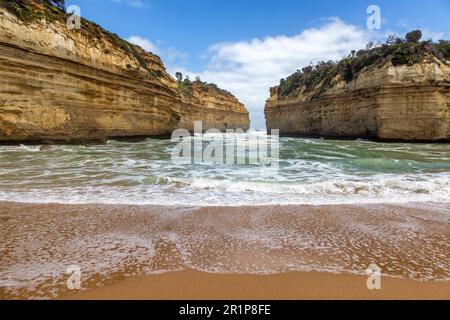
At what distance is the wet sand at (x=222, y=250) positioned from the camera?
2041mm

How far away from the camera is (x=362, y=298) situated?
6.29 feet

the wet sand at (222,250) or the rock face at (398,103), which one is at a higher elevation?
the rock face at (398,103)

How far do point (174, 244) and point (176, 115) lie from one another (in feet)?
82.5

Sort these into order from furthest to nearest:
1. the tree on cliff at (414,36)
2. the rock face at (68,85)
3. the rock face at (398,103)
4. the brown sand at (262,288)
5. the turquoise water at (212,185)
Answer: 1. the tree on cliff at (414,36)
2. the rock face at (398,103)
3. the rock face at (68,85)
4. the turquoise water at (212,185)
5. the brown sand at (262,288)

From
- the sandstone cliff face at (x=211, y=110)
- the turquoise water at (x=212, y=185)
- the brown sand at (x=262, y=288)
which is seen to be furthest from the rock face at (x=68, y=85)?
the sandstone cliff face at (x=211, y=110)

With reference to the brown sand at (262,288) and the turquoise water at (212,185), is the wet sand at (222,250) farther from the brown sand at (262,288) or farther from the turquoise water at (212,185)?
the turquoise water at (212,185)

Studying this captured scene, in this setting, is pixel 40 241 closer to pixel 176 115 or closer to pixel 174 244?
pixel 174 244

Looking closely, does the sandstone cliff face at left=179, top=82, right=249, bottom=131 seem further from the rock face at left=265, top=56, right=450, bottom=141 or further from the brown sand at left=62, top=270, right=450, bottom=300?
the brown sand at left=62, top=270, right=450, bottom=300

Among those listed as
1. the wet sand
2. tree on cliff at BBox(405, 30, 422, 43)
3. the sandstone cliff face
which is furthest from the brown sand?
the sandstone cliff face

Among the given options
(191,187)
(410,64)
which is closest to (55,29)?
(191,187)

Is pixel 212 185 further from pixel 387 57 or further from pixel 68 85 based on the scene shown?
pixel 387 57

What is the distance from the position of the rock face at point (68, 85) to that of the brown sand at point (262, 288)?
1429 cm
